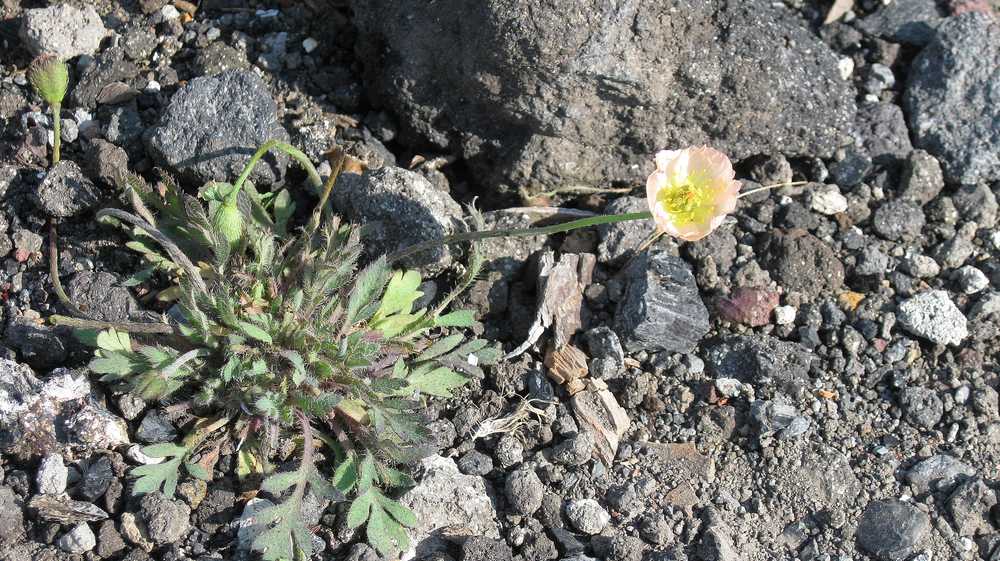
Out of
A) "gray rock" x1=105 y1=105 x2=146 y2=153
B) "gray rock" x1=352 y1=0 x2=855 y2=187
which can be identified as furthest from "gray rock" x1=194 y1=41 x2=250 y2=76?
"gray rock" x1=352 y1=0 x2=855 y2=187

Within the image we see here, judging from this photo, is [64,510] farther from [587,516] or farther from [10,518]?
[587,516]

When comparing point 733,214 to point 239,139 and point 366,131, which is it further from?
point 239,139

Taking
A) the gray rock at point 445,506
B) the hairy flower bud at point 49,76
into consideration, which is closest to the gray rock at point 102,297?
the hairy flower bud at point 49,76

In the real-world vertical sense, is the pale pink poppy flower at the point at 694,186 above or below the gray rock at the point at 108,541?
above

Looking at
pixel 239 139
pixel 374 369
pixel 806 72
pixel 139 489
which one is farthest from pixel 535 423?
pixel 806 72

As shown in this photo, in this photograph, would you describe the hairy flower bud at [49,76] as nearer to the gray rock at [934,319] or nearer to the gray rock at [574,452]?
the gray rock at [574,452]

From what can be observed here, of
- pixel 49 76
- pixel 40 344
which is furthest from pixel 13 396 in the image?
pixel 49 76

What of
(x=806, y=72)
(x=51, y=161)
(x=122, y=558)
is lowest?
(x=122, y=558)
